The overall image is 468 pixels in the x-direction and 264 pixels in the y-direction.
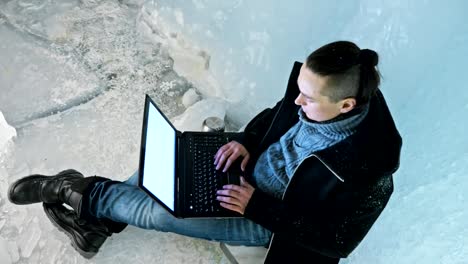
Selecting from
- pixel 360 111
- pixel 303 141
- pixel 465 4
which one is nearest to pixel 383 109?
pixel 360 111

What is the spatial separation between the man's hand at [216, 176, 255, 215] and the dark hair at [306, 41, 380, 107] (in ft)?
0.92

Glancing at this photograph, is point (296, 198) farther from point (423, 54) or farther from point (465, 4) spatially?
point (465, 4)

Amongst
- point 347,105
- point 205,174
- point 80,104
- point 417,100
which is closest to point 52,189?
point 205,174

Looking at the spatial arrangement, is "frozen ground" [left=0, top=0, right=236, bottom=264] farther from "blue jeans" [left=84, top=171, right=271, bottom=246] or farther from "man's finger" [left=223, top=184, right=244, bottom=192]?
"man's finger" [left=223, top=184, right=244, bottom=192]

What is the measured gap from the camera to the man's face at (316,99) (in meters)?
0.99

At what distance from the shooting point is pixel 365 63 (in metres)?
0.97

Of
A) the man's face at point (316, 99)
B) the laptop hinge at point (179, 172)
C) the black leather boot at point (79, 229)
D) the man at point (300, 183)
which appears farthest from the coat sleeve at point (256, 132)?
the black leather boot at point (79, 229)

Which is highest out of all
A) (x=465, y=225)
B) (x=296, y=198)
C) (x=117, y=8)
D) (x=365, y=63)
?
(x=365, y=63)

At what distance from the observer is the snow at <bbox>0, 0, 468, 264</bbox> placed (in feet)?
3.96

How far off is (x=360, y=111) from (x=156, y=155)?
44 centimetres

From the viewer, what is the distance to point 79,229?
4.17ft

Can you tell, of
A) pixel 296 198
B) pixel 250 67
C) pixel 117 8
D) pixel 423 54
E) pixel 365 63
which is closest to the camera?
pixel 365 63

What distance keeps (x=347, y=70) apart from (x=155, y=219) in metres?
0.57

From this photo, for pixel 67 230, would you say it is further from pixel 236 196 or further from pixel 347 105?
pixel 347 105
